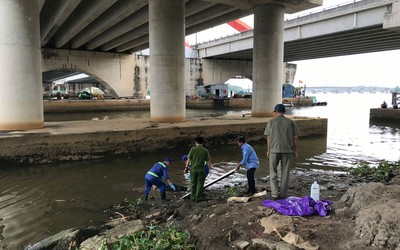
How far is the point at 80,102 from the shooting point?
3778 cm

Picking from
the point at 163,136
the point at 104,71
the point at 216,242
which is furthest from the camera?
the point at 104,71

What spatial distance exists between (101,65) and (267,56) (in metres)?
30.6

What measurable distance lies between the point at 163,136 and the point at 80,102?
90.9 feet

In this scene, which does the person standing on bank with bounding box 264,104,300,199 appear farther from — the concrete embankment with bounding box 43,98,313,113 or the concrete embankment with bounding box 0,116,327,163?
the concrete embankment with bounding box 43,98,313,113

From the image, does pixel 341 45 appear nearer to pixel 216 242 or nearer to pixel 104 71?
pixel 104 71

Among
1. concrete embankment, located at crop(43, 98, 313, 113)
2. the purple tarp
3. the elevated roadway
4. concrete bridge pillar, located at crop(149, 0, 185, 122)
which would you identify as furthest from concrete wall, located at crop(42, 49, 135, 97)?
the purple tarp

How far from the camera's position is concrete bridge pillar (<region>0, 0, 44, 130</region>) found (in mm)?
11734

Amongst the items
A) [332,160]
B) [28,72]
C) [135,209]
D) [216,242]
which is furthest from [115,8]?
[216,242]

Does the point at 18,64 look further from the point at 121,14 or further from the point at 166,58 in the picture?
the point at 121,14

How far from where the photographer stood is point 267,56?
63.6ft

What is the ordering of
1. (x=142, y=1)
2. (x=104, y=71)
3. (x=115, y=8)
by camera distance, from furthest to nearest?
(x=104, y=71), (x=115, y=8), (x=142, y=1)

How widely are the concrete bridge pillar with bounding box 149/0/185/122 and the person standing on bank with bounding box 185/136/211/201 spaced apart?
9.43m

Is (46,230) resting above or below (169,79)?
below

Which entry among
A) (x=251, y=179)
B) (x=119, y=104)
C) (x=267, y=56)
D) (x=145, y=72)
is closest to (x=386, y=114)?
(x=267, y=56)
